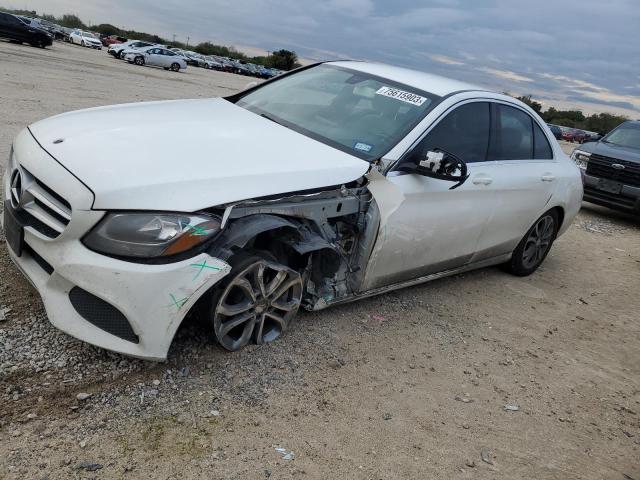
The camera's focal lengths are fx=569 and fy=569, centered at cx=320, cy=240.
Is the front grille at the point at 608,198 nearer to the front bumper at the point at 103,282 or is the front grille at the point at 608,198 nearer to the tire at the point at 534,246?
the tire at the point at 534,246

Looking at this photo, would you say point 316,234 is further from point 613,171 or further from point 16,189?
point 613,171

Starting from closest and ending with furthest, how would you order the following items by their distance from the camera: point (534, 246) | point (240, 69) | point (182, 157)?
point (182, 157), point (534, 246), point (240, 69)

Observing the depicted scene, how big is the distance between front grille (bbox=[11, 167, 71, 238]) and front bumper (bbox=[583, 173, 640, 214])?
9.34 metres

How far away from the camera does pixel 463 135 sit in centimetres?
428

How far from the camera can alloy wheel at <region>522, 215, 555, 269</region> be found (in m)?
5.51

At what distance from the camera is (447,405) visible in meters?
3.30

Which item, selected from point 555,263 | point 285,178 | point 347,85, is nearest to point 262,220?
point 285,178

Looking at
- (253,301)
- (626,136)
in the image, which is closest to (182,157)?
(253,301)

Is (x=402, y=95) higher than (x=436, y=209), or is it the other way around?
(x=402, y=95)

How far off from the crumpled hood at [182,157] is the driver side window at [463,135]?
68cm

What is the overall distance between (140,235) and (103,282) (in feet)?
0.89

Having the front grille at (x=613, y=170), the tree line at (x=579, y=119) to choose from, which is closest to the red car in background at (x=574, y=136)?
the tree line at (x=579, y=119)

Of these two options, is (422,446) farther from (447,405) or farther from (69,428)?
(69,428)

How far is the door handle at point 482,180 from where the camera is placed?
14.1 feet
